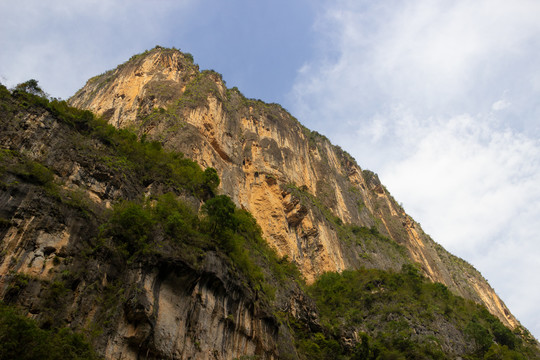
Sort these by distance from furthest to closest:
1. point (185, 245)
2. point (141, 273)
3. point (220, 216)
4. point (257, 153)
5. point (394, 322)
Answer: point (257, 153) → point (394, 322) → point (220, 216) → point (185, 245) → point (141, 273)

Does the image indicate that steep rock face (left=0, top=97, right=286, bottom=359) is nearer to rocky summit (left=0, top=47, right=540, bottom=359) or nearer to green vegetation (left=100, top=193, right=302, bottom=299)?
rocky summit (left=0, top=47, right=540, bottom=359)

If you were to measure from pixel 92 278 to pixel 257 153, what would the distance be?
93.9ft

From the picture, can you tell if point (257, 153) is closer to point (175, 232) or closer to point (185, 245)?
point (175, 232)

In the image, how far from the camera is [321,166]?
55375mm

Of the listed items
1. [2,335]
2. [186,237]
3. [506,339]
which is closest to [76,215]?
[186,237]

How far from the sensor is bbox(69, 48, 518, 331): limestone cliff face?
36.0 meters

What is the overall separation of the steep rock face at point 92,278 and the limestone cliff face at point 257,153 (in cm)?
1256

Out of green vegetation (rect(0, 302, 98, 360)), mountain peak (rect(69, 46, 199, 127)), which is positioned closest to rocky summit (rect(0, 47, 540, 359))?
green vegetation (rect(0, 302, 98, 360))

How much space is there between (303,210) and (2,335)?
3032 centimetres

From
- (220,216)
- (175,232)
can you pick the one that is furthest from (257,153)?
(175,232)

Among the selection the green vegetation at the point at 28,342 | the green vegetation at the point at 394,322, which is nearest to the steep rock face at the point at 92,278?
the green vegetation at the point at 28,342

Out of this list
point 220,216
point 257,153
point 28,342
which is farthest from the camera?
point 257,153

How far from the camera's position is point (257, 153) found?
140ft

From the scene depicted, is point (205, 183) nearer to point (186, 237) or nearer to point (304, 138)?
point (186, 237)
